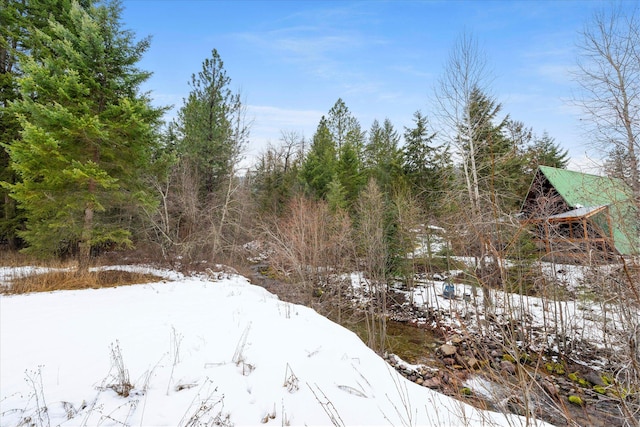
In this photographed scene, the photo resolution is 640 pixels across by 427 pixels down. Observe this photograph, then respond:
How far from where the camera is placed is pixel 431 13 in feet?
22.9

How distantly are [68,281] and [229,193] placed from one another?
8016mm

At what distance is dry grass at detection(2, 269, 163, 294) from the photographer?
6855 mm

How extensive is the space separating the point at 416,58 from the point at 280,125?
73.3 ft

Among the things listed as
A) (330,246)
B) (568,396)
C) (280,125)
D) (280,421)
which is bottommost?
(568,396)

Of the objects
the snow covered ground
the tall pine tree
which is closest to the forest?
the tall pine tree

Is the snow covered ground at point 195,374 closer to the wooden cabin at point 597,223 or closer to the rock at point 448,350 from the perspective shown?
the wooden cabin at point 597,223

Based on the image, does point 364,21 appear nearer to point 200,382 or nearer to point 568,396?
point 200,382

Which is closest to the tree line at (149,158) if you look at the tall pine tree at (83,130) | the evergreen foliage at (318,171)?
the tall pine tree at (83,130)

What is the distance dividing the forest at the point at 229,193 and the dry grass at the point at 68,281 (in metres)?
0.48

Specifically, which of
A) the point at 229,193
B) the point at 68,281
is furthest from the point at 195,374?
the point at 229,193

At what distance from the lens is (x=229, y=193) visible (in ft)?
47.8

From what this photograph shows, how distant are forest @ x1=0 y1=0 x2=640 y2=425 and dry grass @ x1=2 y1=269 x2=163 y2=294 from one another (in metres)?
0.48

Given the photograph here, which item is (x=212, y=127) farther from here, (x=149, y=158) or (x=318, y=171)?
(x=318, y=171)

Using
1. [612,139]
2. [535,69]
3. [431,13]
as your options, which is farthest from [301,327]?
[535,69]
